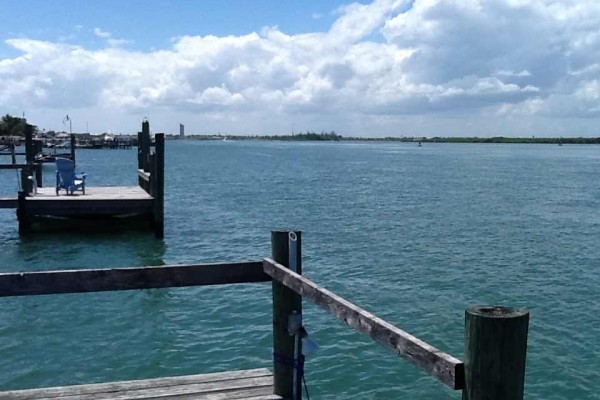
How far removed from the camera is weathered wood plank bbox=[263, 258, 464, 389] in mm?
2820

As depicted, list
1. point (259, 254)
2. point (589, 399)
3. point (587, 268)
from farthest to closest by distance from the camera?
point (259, 254)
point (587, 268)
point (589, 399)

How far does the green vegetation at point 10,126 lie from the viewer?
14725 centimetres

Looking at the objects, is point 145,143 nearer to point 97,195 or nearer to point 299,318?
point 97,195

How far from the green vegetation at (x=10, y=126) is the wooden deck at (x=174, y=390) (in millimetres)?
155969

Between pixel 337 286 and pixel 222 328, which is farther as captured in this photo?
pixel 337 286

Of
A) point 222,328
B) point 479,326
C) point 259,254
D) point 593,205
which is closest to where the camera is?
point 479,326

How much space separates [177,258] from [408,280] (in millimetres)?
7046

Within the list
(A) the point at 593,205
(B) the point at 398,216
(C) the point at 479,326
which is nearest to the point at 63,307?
(C) the point at 479,326

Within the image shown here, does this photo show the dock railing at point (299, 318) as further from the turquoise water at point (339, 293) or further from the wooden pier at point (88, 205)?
the wooden pier at point (88, 205)

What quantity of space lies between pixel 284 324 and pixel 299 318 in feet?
0.64

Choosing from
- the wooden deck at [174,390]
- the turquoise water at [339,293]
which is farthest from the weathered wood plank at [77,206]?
the wooden deck at [174,390]

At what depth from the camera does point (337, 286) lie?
15062mm

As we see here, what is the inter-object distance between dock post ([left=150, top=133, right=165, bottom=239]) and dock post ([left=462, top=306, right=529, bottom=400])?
17.1 m

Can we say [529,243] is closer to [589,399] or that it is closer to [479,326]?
[589,399]
